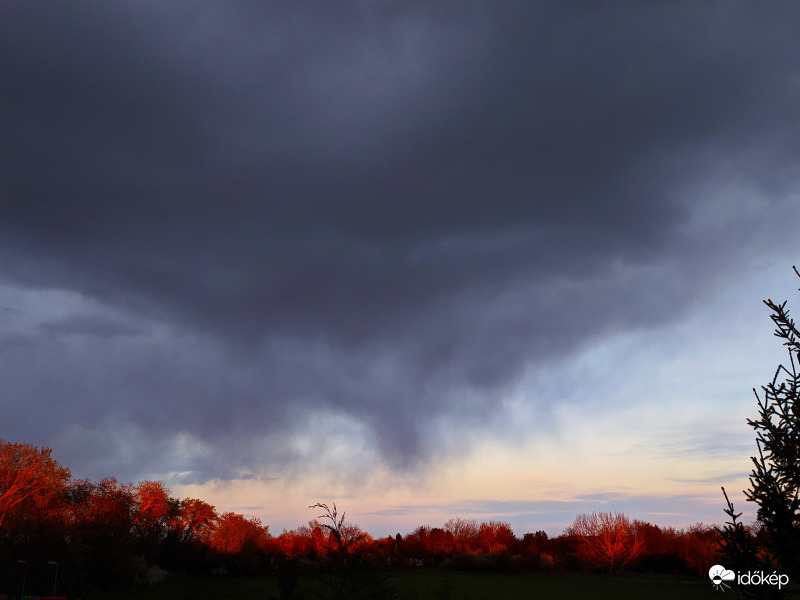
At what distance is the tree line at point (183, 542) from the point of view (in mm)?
50531

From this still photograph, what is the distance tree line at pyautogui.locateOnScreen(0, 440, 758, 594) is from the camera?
50.5 m

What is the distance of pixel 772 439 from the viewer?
7340mm

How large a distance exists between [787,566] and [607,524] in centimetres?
7606

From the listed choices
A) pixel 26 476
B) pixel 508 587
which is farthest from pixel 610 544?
pixel 26 476

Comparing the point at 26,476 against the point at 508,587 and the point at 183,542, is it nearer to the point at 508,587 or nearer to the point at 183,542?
the point at 183,542

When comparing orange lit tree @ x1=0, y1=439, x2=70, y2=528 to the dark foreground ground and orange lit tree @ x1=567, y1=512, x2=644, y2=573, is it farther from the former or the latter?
orange lit tree @ x1=567, y1=512, x2=644, y2=573

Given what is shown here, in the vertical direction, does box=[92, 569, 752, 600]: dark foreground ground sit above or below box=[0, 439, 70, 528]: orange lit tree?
below

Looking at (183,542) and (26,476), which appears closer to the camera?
(26,476)

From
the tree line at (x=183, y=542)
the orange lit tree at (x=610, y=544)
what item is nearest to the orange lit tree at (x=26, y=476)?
the tree line at (x=183, y=542)

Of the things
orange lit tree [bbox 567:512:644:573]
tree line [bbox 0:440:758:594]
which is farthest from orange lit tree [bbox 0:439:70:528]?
orange lit tree [bbox 567:512:644:573]

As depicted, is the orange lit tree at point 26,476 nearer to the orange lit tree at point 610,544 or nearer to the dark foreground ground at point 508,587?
the dark foreground ground at point 508,587

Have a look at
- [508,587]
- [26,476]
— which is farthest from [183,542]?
[508,587]

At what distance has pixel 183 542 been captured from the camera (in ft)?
237

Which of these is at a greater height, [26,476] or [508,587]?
[26,476]
